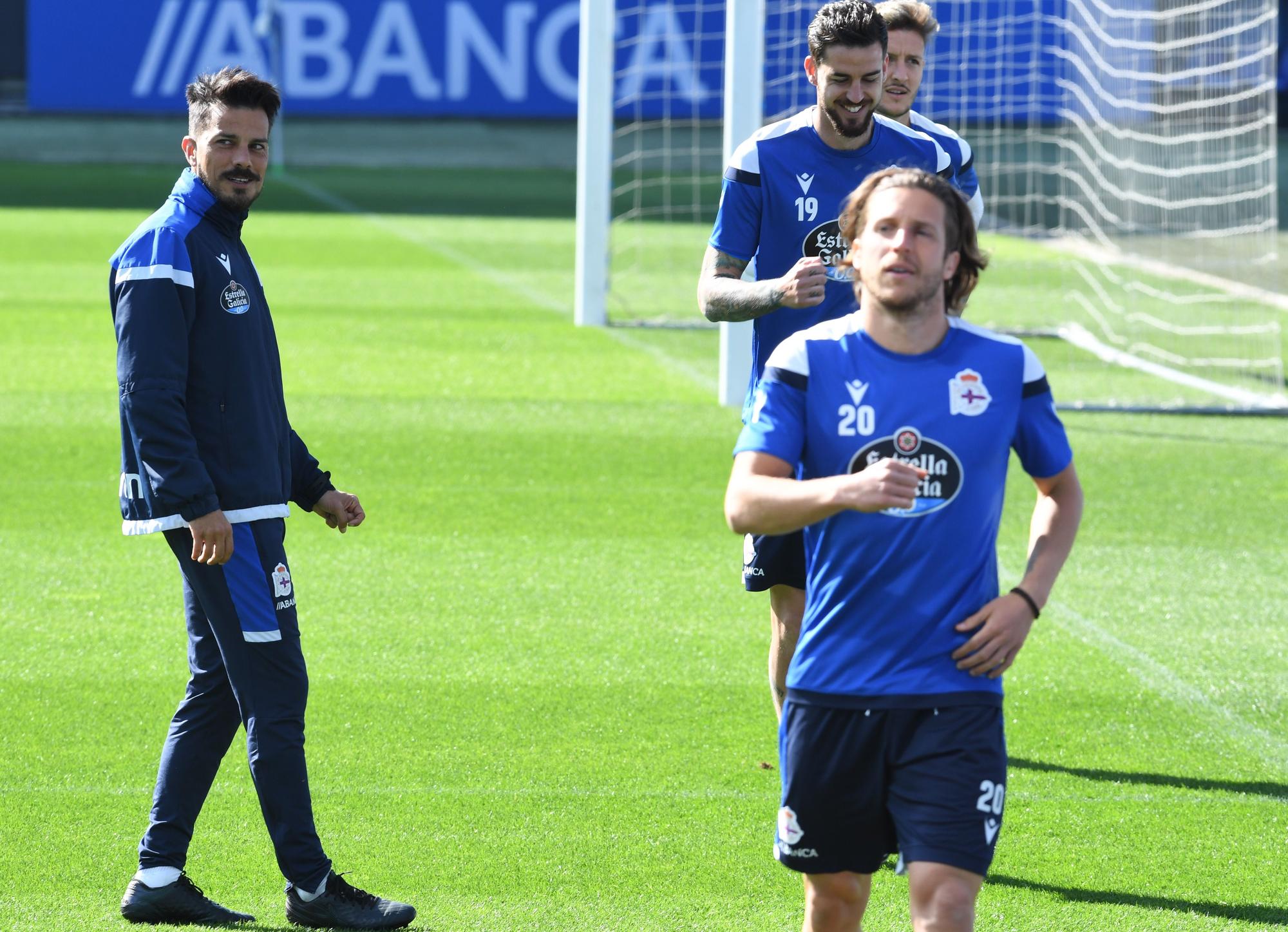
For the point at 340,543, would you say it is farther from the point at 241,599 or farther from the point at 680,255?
the point at 680,255

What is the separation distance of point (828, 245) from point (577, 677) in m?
2.20

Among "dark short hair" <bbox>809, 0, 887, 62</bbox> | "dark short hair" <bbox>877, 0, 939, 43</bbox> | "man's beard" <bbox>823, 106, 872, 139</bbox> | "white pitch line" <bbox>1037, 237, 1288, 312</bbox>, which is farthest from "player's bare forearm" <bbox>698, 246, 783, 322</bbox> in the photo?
"white pitch line" <bbox>1037, 237, 1288, 312</bbox>

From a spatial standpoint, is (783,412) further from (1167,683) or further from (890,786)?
(1167,683)

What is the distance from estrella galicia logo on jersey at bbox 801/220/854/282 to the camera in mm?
4828

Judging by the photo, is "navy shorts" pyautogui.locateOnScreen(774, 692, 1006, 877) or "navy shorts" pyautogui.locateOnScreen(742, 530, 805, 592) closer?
"navy shorts" pyautogui.locateOnScreen(774, 692, 1006, 877)

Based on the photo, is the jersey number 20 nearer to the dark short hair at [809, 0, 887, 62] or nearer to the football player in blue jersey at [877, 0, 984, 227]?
the dark short hair at [809, 0, 887, 62]

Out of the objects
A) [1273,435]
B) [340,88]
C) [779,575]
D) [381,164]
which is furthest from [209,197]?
[340,88]

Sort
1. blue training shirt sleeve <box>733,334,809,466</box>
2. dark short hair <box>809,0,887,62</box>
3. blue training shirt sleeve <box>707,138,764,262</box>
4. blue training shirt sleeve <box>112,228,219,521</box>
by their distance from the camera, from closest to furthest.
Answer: blue training shirt sleeve <box>733,334,809,466</box> < blue training shirt sleeve <box>112,228,219,521</box> < dark short hair <box>809,0,887,62</box> < blue training shirt sleeve <box>707,138,764,262</box>

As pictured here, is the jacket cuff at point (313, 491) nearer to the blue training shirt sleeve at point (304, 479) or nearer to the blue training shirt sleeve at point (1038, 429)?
the blue training shirt sleeve at point (304, 479)

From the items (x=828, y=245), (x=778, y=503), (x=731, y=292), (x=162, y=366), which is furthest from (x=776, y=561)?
(x=162, y=366)

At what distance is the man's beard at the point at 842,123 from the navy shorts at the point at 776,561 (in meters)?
1.09

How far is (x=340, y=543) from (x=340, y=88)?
90.9ft

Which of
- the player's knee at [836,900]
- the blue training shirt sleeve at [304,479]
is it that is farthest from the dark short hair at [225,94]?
the player's knee at [836,900]

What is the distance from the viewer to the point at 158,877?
4.30 m
